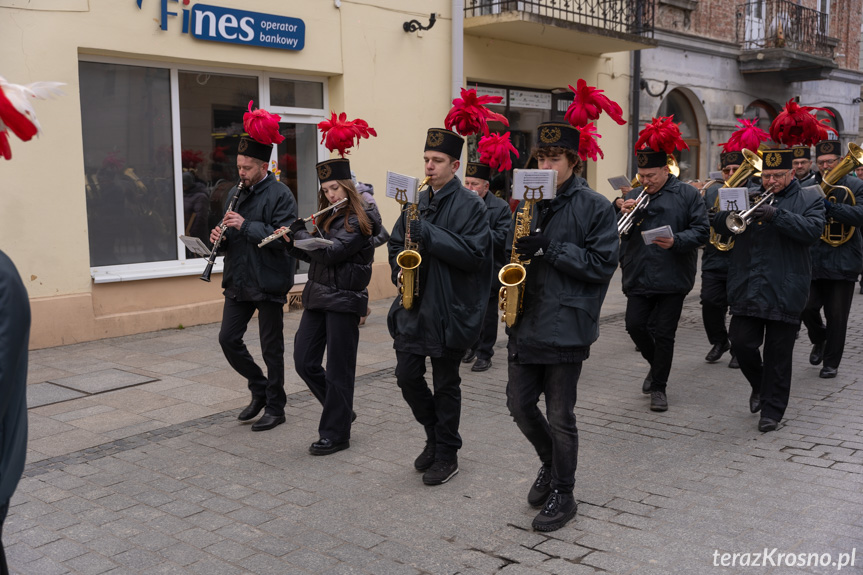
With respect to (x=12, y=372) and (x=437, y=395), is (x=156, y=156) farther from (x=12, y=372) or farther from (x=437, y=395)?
(x=12, y=372)

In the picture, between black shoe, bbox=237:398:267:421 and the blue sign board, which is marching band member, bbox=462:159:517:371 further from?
the blue sign board

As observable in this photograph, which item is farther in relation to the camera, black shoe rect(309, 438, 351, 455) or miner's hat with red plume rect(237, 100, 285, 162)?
miner's hat with red plume rect(237, 100, 285, 162)

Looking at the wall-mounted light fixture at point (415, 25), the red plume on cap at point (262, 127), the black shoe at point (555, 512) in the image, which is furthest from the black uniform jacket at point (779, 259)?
the wall-mounted light fixture at point (415, 25)

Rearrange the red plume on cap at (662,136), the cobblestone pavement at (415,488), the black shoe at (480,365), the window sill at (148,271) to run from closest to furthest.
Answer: the cobblestone pavement at (415,488) < the red plume on cap at (662,136) < the black shoe at (480,365) < the window sill at (148,271)

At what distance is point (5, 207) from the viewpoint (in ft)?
28.6

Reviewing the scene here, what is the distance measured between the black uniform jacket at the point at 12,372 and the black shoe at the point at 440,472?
277 cm

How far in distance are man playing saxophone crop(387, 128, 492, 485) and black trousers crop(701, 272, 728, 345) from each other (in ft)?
14.3

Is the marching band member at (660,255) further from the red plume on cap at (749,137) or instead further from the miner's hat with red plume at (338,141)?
the miner's hat with red plume at (338,141)

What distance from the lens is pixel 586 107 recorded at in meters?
5.14

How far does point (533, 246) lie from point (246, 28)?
7.49 m

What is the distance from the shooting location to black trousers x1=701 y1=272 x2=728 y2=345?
868 centimetres

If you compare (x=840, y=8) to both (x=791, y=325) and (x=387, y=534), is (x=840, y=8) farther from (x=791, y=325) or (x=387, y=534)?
(x=387, y=534)

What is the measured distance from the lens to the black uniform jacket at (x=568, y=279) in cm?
436

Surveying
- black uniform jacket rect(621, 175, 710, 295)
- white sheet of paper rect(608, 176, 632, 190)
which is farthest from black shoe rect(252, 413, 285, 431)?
white sheet of paper rect(608, 176, 632, 190)
